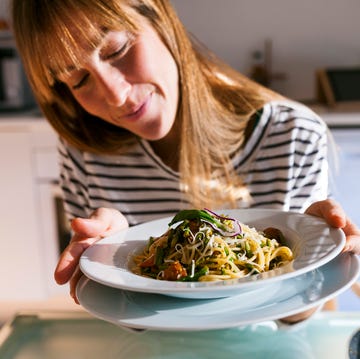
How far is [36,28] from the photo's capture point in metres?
1.12

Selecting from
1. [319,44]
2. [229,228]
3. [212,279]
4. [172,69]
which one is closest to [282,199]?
[172,69]

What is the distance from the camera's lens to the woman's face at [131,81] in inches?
44.5

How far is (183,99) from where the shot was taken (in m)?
1.31

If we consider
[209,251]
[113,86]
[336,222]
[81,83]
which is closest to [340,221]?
[336,222]

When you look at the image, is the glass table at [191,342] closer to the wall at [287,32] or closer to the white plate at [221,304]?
the white plate at [221,304]

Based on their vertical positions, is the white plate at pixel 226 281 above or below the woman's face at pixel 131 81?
below

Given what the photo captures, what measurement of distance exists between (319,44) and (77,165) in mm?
1829

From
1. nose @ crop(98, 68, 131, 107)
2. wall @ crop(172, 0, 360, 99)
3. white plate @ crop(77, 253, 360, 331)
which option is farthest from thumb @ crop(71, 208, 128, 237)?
wall @ crop(172, 0, 360, 99)

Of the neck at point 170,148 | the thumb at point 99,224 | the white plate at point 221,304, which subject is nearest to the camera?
the white plate at point 221,304

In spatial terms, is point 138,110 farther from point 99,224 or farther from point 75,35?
point 99,224

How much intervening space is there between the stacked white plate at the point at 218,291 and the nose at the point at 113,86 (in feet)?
1.39

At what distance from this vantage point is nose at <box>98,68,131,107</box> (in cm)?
113

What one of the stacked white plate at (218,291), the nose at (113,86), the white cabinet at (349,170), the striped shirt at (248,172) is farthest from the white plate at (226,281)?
the white cabinet at (349,170)

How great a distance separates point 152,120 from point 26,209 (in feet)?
5.41
